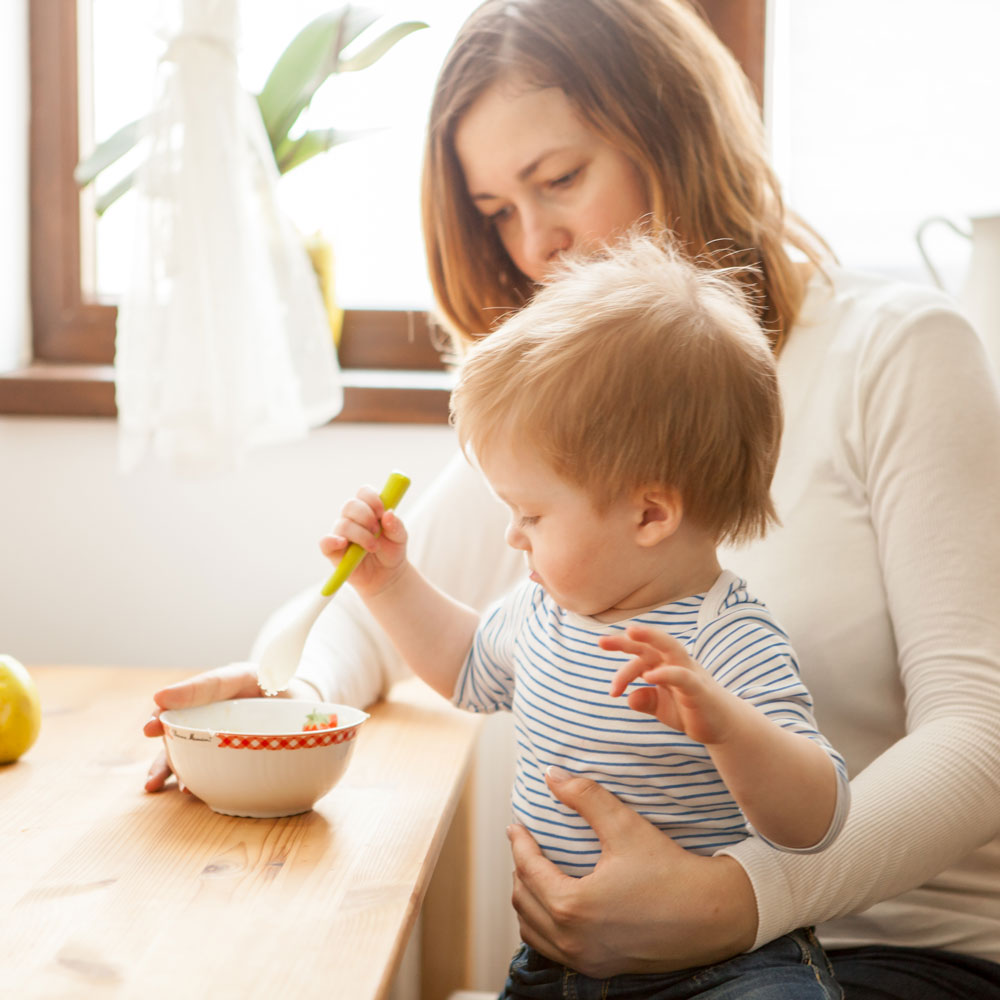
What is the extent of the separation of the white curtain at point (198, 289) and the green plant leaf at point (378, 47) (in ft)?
0.69

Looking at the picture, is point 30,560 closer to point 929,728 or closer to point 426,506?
point 426,506

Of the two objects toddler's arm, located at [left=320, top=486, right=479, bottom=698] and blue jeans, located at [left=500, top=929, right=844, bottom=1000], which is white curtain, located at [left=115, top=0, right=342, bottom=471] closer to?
toddler's arm, located at [left=320, top=486, right=479, bottom=698]

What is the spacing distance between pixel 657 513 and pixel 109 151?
1207mm

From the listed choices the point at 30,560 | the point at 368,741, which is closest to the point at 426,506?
the point at 368,741

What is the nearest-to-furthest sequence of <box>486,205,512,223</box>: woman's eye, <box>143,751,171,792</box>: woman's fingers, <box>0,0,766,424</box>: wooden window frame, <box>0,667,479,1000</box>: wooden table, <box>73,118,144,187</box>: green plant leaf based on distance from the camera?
<box>0,667,479,1000</box>: wooden table, <box>143,751,171,792</box>: woman's fingers, <box>486,205,512,223</box>: woman's eye, <box>73,118,144,187</box>: green plant leaf, <box>0,0,766,424</box>: wooden window frame

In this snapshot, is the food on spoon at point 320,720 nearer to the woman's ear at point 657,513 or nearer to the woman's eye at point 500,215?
the woman's ear at point 657,513

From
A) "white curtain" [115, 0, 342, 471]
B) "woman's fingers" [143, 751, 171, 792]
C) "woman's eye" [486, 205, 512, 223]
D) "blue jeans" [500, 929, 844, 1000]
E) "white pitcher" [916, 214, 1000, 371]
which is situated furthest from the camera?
"white curtain" [115, 0, 342, 471]

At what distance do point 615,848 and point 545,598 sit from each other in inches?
8.0

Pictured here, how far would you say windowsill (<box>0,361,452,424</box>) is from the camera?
168 centimetres

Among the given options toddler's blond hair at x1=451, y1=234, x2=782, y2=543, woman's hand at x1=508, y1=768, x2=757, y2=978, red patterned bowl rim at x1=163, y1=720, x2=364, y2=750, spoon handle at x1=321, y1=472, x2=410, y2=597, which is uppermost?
toddler's blond hair at x1=451, y1=234, x2=782, y2=543

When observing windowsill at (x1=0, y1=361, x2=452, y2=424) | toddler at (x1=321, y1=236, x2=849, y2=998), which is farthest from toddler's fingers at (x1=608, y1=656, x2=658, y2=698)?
windowsill at (x1=0, y1=361, x2=452, y2=424)

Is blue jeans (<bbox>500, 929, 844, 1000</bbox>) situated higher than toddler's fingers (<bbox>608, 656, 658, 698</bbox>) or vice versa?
toddler's fingers (<bbox>608, 656, 658, 698</bbox>)

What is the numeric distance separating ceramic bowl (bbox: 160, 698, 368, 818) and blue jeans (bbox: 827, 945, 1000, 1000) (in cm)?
40

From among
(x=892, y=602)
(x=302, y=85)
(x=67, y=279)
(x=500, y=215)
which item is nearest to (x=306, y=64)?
(x=302, y=85)
